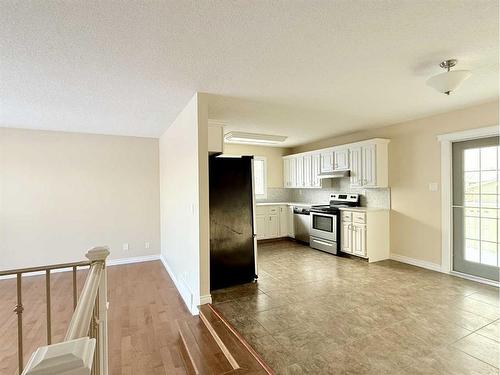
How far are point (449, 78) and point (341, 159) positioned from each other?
3.07 meters

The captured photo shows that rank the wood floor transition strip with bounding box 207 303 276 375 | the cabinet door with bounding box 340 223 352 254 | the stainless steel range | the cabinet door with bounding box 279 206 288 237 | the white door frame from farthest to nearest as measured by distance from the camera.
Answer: the cabinet door with bounding box 279 206 288 237 < the stainless steel range < the cabinet door with bounding box 340 223 352 254 < the white door frame < the wood floor transition strip with bounding box 207 303 276 375

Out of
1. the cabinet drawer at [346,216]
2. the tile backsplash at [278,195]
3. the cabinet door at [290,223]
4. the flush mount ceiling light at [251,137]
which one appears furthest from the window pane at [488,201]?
the tile backsplash at [278,195]

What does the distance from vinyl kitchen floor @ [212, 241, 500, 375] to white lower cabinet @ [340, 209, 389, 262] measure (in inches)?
19.0

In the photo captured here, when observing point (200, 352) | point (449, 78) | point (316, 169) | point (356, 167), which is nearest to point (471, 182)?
point (356, 167)

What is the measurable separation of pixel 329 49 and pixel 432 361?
2.57m

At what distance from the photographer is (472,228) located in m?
3.69

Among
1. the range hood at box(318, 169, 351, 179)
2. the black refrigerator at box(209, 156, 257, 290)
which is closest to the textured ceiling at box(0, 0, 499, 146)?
the black refrigerator at box(209, 156, 257, 290)

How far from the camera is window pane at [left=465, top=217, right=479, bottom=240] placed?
11.9 ft

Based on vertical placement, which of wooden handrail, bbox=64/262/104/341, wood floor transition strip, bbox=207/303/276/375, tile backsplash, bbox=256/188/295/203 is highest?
tile backsplash, bbox=256/188/295/203

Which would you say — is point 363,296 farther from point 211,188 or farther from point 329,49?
point 329,49

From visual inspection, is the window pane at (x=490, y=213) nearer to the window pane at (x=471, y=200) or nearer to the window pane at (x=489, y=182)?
the window pane at (x=471, y=200)

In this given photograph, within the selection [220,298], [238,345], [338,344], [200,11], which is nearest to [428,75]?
[200,11]

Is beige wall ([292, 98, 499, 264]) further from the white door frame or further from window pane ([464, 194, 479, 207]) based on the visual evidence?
window pane ([464, 194, 479, 207])

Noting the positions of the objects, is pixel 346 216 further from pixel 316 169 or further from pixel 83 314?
pixel 83 314
